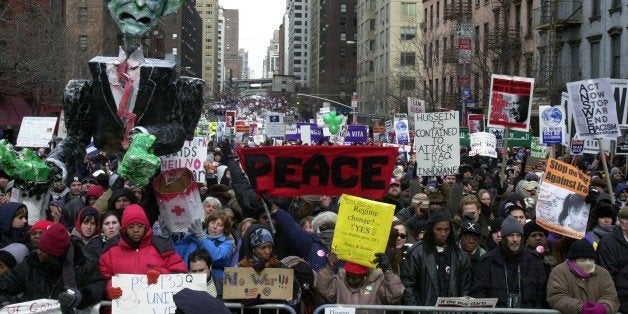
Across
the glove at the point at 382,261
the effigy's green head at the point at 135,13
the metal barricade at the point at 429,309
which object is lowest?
the metal barricade at the point at 429,309

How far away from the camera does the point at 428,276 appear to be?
7348 millimetres

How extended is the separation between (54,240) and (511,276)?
358 cm

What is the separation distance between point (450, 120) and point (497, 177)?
232 inches

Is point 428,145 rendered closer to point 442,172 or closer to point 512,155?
point 442,172

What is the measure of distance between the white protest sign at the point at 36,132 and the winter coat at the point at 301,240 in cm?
1188

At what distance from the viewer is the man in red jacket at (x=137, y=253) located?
653 centimetres

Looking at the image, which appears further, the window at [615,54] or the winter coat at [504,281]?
the window at [615,54]

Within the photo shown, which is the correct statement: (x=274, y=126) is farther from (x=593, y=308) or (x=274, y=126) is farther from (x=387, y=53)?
(x=387, y=53)

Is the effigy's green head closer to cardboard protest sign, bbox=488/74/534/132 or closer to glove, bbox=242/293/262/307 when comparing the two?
glove, bbox=242/293/262/307

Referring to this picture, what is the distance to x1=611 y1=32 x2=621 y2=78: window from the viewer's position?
113 feet

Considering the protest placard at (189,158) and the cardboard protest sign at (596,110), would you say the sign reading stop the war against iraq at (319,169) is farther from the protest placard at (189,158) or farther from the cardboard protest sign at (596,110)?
the cardboard protest sign at (596,110)

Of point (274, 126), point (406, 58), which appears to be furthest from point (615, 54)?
point (406, 58)

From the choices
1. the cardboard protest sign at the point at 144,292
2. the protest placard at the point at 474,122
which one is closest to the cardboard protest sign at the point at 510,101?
the cardboard protest sign at the point at 144,292

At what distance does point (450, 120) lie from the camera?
13656mm
